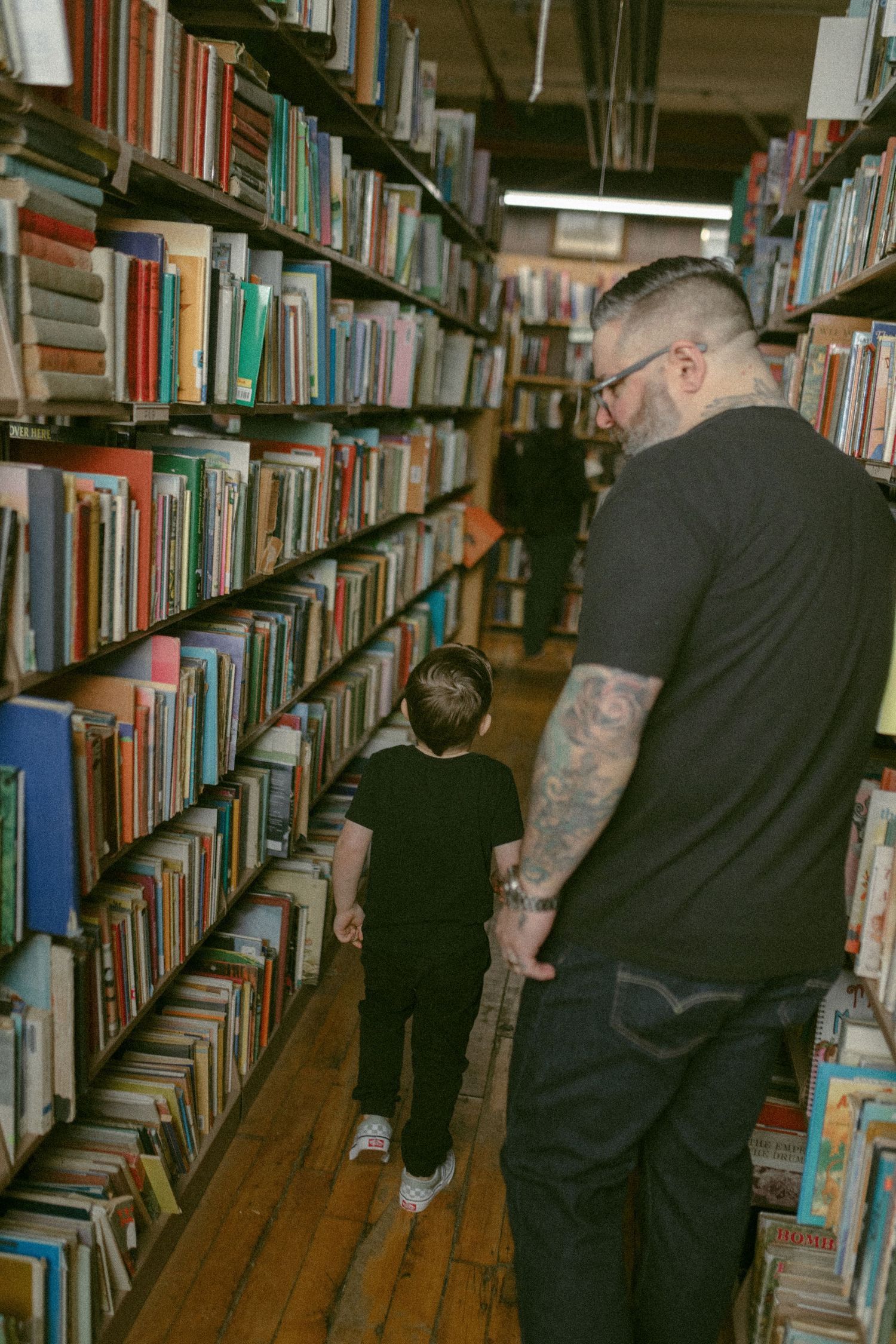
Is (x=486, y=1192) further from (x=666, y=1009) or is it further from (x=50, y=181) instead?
(x=50, y=181)

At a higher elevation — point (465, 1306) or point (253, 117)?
point (253, 117)

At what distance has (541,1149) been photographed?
144cm

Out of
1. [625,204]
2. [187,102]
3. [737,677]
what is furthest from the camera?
[625,204]

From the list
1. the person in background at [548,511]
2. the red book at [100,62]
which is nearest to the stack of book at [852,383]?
the red book at [100,62]

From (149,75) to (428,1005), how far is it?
5.77ft

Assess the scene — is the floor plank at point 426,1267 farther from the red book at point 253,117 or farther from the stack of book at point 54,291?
→ the red book at point 253,117

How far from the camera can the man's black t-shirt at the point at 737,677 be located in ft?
4.05

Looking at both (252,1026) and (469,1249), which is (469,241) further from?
(469,1249)

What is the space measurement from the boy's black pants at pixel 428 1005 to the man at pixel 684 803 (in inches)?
25.6

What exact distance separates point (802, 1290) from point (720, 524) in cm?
125

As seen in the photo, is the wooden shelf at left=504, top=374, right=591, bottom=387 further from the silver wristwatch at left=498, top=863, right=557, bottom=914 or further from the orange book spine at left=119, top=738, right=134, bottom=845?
the silver wristwatch at left=498, top=863, right=557, bottom=914

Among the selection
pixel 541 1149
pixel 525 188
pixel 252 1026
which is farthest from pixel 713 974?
pixel 525 188

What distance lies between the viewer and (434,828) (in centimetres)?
212

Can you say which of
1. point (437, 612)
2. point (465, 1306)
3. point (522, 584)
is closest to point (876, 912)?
point (465, 1306)
